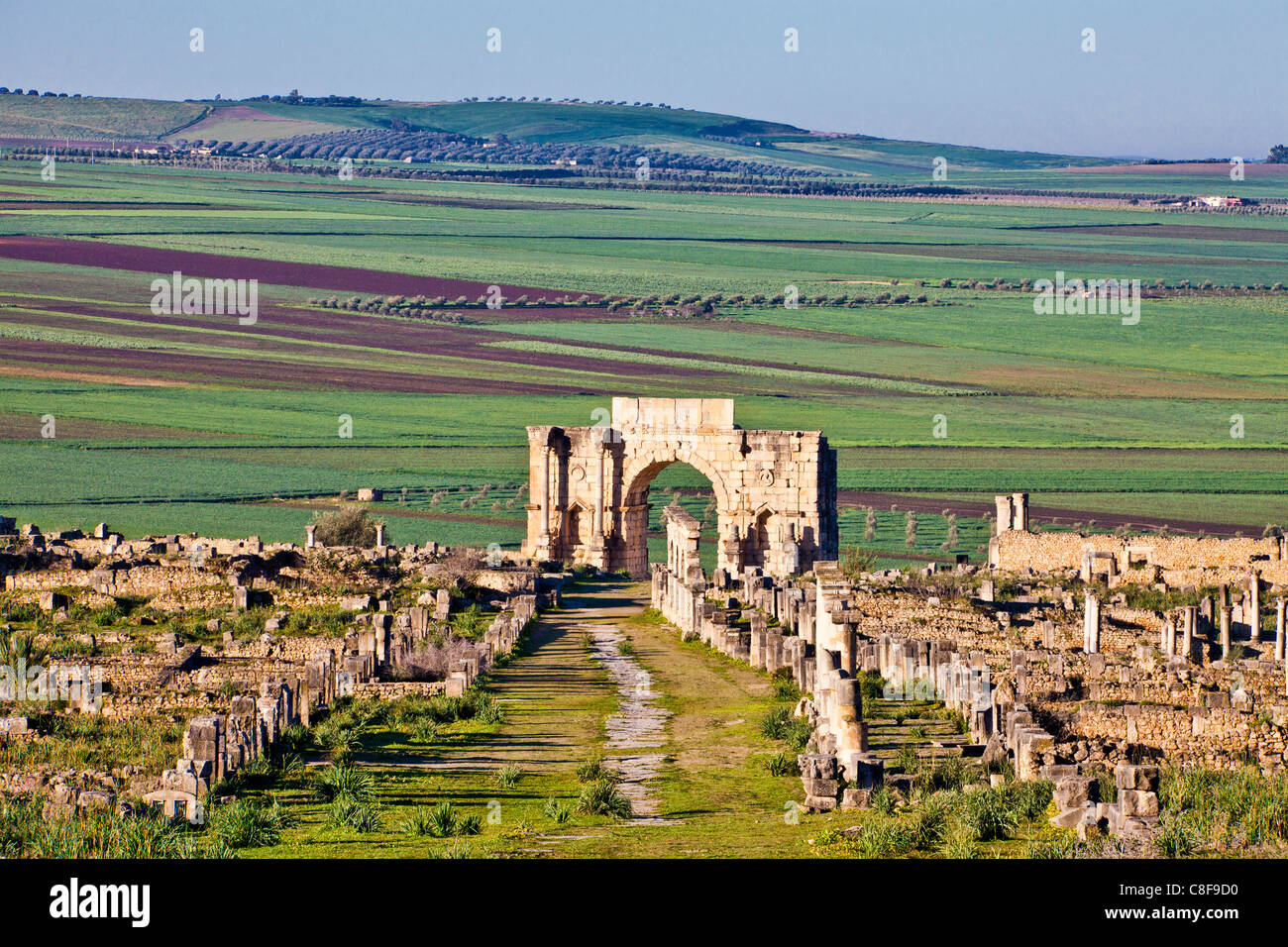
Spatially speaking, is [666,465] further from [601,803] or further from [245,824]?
[245,824]

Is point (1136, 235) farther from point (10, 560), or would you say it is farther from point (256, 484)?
point (10, 560)

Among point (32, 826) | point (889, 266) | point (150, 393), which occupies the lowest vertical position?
point (32, 826)

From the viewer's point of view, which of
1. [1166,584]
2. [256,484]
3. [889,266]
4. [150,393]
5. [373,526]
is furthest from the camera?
[889,266]

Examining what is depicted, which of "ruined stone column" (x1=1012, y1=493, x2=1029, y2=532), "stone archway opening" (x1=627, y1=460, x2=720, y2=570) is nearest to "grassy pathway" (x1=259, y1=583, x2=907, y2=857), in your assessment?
"stone archway opening" (x1=627, y1=460, x2=720, y2=570)

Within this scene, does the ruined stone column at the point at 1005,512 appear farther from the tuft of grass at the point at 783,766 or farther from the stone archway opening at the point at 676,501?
the tuft of grass at the point at 783,766

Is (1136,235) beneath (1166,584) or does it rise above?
above

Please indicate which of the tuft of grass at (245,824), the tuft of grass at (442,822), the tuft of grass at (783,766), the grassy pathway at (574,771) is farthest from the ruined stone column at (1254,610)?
the tuft of grass at (245,824)

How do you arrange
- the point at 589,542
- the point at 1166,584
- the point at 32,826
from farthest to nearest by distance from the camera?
the point at 589,542 → the point at 1166,584 → the point at 32,826
